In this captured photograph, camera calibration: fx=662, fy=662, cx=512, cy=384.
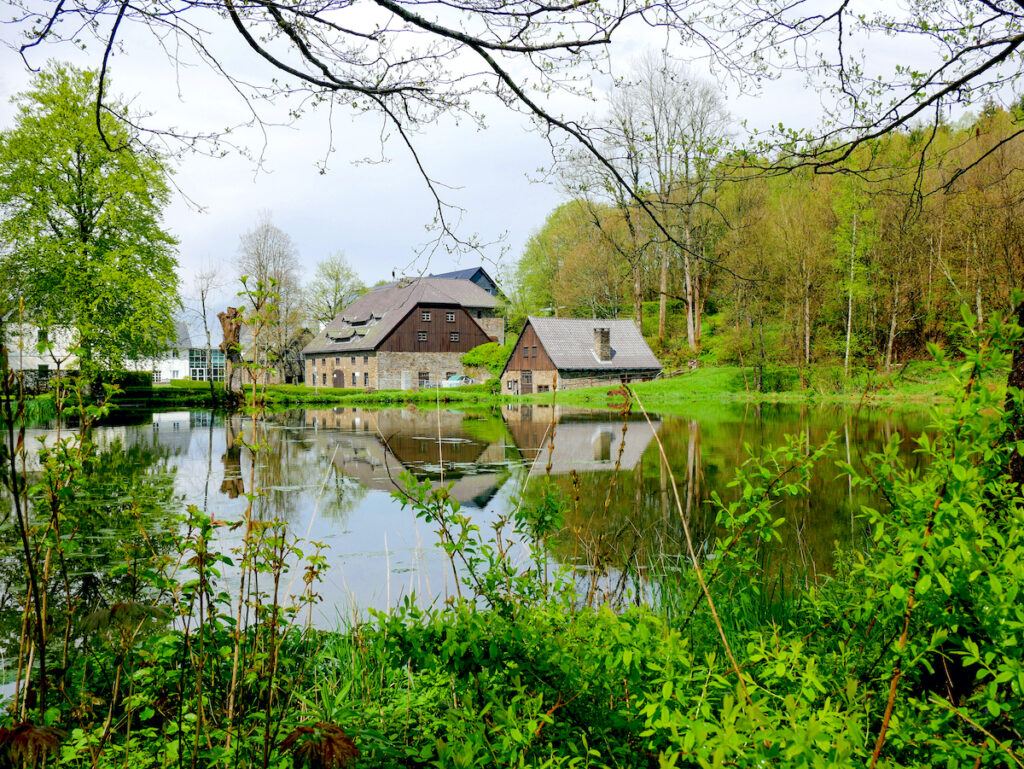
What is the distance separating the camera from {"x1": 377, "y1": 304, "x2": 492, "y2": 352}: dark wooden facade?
5009cm

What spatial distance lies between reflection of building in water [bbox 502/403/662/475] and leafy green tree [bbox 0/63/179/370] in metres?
15.0

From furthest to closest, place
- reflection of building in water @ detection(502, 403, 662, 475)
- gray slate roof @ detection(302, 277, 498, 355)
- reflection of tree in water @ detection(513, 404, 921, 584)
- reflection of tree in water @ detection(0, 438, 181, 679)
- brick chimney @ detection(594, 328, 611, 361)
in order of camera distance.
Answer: gray slate roof @ detection(302, 277, 498, 355)
brick chimney @ detection(594, 328, 611, 361)
reflection of building in water @ detection(502, 403, 662, 475)
reflection of tree in water @ detection(513, 404, 921, 584)
reflection of tree in water @ detection(0, 438, 181, 679)

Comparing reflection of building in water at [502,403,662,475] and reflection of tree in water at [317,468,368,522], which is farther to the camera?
reflection of building in water at [502,403,662,475]

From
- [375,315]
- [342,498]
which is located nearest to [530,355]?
[375,315]

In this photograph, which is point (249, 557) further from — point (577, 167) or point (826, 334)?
point (826, 334)

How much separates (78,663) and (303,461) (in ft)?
36.7

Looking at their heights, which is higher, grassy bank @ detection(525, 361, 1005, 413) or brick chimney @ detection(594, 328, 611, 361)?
brick chimney @ detection(594, 328, 611, 361)

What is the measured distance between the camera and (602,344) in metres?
40.8

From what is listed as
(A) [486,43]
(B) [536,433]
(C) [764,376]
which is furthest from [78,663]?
(C) [764,376]

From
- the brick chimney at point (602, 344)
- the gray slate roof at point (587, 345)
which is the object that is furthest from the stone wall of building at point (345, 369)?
the brick chimney at point (602, 344)

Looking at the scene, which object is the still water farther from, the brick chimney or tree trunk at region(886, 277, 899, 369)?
the brick chimney

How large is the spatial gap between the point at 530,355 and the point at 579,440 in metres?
23.2

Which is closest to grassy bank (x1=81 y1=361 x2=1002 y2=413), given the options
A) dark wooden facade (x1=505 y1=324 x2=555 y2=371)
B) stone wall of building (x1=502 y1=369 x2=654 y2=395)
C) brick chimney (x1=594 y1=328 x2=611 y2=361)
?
stone wall of building (x1=502 y1=369 x2=654 y2=395)

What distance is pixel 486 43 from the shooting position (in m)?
3.28
